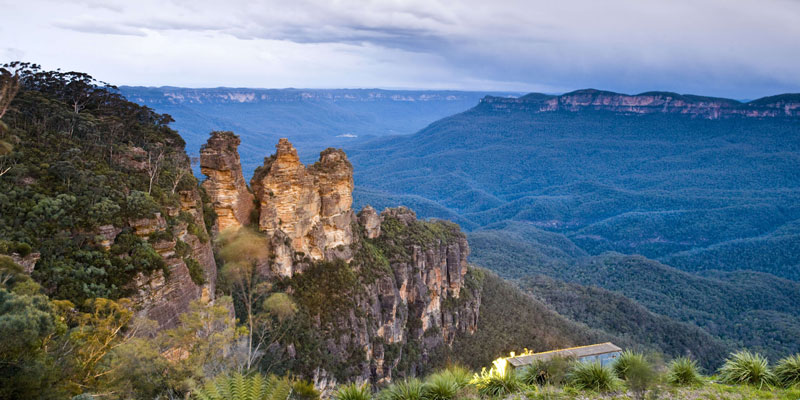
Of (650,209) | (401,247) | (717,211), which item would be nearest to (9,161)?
(401,247)

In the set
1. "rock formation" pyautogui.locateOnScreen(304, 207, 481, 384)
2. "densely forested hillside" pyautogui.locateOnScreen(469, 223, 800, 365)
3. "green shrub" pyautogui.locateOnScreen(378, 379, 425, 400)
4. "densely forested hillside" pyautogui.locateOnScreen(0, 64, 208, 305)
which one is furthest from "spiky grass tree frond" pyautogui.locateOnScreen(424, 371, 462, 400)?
"densely forested hillside" pyautogui.locateOnScreen(469, 223, 800, 365)

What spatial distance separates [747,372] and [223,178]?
31300 millimetres

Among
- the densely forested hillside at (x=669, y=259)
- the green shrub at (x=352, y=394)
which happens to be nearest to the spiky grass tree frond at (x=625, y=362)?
the green shrub at (x=352, y=394)

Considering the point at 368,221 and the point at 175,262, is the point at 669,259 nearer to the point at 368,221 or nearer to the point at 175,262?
the point at 368,221

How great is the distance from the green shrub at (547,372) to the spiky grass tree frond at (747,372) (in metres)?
5.69

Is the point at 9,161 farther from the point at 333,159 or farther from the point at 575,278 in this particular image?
the point at 575,278

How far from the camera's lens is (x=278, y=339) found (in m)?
30.9

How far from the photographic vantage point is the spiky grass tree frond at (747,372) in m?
16.2

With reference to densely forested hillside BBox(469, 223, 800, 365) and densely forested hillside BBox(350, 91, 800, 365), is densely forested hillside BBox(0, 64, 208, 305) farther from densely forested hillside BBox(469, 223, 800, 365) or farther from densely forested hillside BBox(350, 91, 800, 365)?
densely forested hillside BBox(350, 91, 800, 365)

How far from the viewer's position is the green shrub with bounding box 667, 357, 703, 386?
1658 cm

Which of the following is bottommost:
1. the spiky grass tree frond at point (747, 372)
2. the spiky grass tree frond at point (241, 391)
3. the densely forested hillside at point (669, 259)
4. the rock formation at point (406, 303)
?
the densely forested hillside at point (669, 259)

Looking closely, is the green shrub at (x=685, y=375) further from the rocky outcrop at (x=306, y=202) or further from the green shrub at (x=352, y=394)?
the rocky outcrop at (x=306, y=202)

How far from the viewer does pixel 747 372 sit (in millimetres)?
16359

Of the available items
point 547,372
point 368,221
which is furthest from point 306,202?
point 547,372
